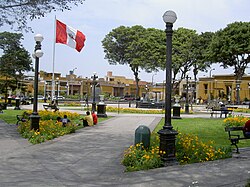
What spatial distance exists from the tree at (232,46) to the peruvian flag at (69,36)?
27381mm

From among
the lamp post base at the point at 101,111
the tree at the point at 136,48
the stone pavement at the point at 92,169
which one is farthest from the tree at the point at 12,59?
the stone pavement at the point at 92,169

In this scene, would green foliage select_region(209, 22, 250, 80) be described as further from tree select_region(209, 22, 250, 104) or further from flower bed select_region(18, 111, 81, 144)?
flower bed select_region(18, 111, 81, 144)

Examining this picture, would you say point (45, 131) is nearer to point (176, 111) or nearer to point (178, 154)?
point (178, 154)

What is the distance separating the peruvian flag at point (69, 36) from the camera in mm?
22625

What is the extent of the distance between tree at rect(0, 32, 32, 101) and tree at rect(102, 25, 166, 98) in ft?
51.9

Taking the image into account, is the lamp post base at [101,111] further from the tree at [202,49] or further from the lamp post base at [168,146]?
the tree at [202,49]

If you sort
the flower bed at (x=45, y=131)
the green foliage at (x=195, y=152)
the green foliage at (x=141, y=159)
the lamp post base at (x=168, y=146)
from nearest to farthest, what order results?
the green foliage at (x=141, y=159) → the lamp post base at (x=168, y=146) → the green foliage at (x=195, y=152) → the flower bed at (x=45, y=131)

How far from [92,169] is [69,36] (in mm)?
17249

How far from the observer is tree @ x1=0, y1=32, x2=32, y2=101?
43.2m

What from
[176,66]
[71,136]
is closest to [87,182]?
[71,136]

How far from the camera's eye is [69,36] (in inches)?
920

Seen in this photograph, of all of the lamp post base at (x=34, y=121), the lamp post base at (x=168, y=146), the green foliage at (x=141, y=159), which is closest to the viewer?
the green foliage at (x=141, y=159)

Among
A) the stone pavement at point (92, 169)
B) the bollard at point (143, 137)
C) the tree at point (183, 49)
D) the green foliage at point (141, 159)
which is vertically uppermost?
the tree at point (183, 49)

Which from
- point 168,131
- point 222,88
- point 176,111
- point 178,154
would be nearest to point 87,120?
point 176,111
